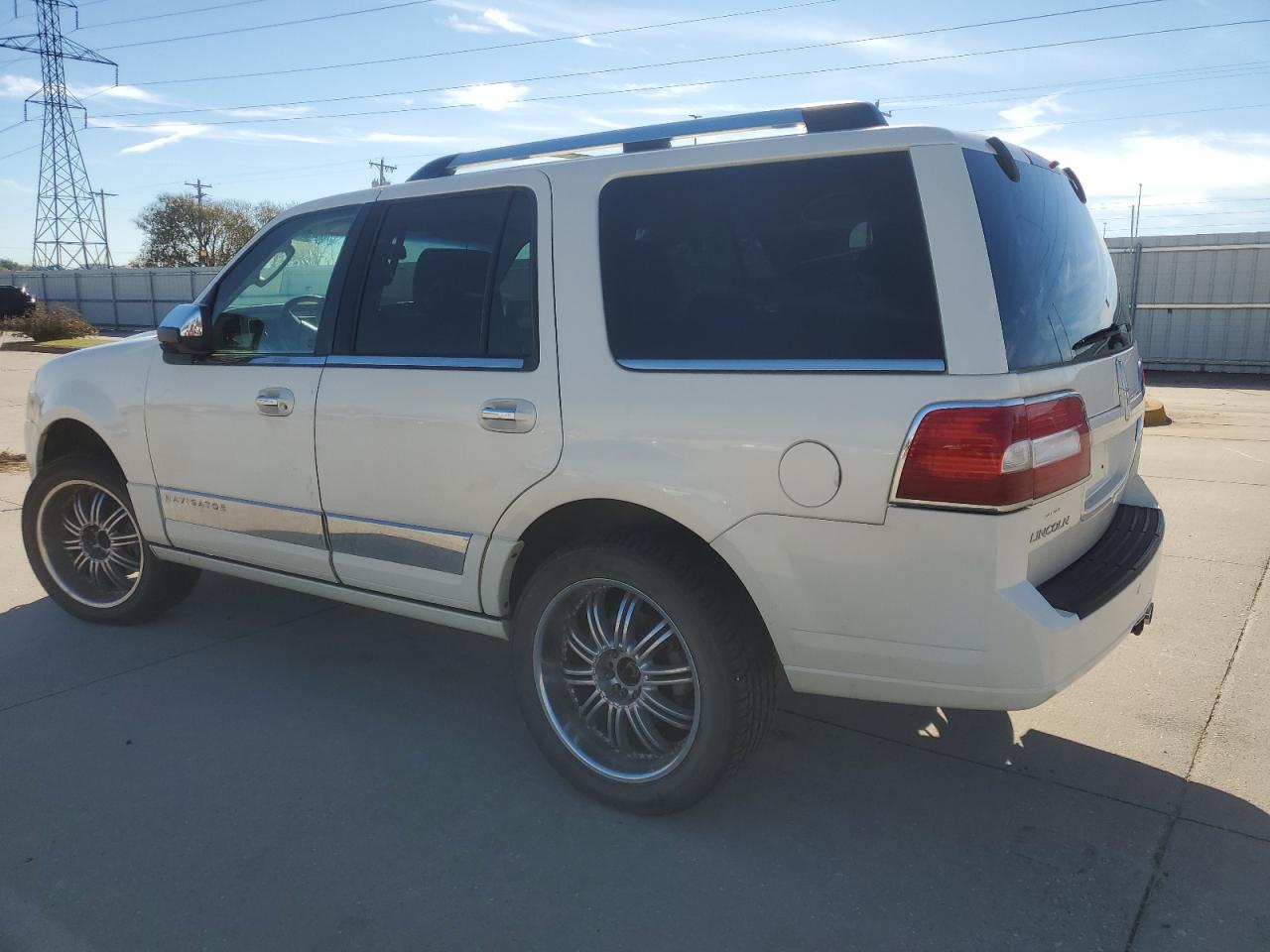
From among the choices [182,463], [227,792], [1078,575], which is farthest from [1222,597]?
[182,463]

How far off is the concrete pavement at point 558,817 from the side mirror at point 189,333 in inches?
55.1

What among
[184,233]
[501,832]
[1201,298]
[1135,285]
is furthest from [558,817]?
[184,233]

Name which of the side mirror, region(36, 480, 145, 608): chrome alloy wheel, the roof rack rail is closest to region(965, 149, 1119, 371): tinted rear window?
the roof rack rail

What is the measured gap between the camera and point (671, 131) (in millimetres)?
3221

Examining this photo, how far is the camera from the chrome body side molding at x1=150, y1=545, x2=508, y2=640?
3504 millimetres

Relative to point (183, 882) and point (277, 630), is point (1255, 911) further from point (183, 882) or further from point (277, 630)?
point (277, 630)

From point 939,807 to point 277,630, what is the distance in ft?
Result: 10.6

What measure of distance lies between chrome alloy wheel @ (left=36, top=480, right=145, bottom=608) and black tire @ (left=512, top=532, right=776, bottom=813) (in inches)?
102

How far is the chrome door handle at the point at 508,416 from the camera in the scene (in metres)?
3.19

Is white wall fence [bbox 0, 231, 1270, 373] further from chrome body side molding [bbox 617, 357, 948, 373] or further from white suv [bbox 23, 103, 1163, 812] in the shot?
chrome body side molding [bbox 617, 357, 948, 373]

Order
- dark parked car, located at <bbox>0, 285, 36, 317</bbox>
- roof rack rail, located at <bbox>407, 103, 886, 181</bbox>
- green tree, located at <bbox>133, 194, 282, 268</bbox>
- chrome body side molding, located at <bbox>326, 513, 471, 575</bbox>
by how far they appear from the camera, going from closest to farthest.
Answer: roof rack rail, located at <bbox>407, 103, 886, 181</bbox> → chrome body side molding, located at <bbox>326, 513, 471, 575</bbox> → dark parked car, located at <bbox>0, 285, 36, 317</bbox> → green tree, located at <bbox>133, 194, 282, 268</bbox>

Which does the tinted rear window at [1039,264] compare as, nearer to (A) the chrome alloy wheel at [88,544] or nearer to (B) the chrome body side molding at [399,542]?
(B) the chrome body side molding at [399,542]

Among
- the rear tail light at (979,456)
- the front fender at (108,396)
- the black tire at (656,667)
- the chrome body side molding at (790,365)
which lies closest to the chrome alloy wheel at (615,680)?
the black tire at (656,667)

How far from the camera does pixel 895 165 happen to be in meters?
2.68
